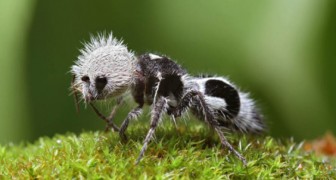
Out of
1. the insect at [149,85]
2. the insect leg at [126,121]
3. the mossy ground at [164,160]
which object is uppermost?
the insect at [149,85]

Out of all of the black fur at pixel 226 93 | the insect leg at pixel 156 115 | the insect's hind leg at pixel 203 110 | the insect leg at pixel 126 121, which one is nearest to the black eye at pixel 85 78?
the insect leg at pixel 126 121

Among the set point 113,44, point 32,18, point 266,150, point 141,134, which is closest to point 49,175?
point 141,134

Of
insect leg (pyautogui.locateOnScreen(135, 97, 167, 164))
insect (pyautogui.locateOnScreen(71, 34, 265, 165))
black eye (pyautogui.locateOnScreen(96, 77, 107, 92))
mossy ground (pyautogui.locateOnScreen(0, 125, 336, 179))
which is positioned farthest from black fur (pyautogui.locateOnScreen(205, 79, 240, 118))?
black eye (pyautogui.locateOnScreen(96, 77, 107, 92))

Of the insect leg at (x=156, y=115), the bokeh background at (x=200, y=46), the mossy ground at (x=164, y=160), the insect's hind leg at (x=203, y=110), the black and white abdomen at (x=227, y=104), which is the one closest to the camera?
the mossy ground at (x=164, y=160)

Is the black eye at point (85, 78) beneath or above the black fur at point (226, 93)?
above

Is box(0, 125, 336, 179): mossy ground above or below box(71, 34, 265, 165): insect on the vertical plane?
below

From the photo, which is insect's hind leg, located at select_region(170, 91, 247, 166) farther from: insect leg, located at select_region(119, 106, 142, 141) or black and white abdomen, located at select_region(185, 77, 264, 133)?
insect leg, located at select_region(119, 106, 142, 141)

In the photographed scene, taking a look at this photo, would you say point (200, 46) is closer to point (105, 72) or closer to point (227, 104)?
point (227, 104)

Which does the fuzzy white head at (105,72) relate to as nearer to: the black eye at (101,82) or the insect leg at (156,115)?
the black eye at (101,82)
